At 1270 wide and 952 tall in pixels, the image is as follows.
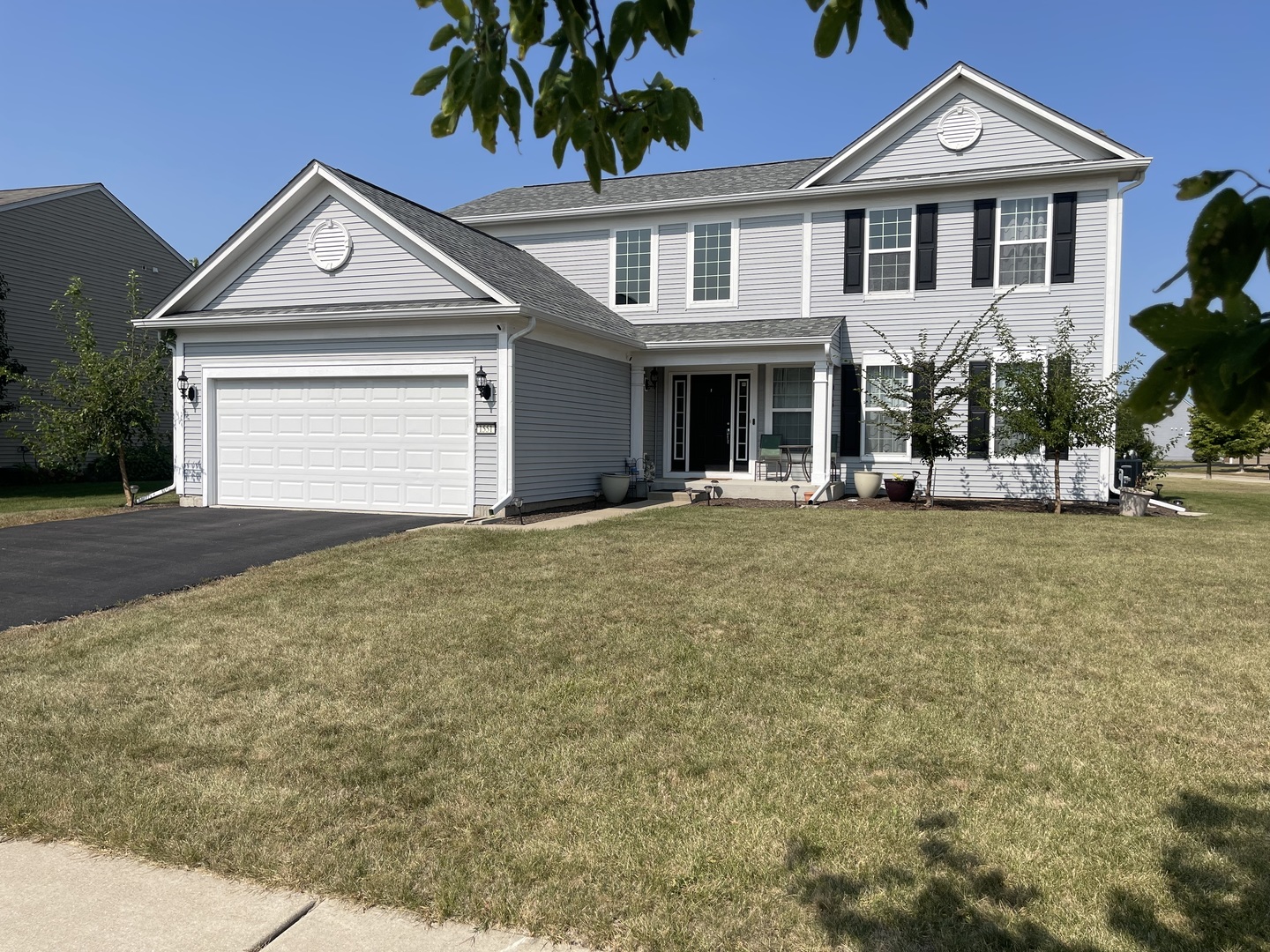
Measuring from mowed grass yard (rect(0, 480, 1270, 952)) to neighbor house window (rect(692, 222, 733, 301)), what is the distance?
1168 cm

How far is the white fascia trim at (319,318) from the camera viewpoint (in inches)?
510

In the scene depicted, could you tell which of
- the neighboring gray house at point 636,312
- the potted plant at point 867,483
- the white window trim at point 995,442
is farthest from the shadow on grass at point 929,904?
the white window trim at point 995,442

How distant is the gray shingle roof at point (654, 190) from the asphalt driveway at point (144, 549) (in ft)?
31.8

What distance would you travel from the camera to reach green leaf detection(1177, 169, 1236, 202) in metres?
1.20

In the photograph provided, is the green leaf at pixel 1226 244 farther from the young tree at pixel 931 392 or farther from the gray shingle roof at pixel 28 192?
the gray shingle roof at pixel 28 192

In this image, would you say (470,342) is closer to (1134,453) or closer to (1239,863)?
(1239,863)

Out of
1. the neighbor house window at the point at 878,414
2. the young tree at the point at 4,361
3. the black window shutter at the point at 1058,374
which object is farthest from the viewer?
the young tree at the point at 4,361

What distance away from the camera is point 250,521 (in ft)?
41.2

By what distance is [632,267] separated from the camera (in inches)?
752

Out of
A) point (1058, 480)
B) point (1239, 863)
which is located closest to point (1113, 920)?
point (1239, 863)

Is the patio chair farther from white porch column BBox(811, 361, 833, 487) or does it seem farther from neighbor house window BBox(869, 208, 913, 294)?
neighbor house window BBox(869, 208, 913, 294)

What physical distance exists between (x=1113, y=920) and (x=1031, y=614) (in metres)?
4.51

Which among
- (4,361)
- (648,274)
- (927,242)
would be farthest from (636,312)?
(4,361)

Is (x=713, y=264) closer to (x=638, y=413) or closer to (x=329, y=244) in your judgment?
(x=638, y=413)
